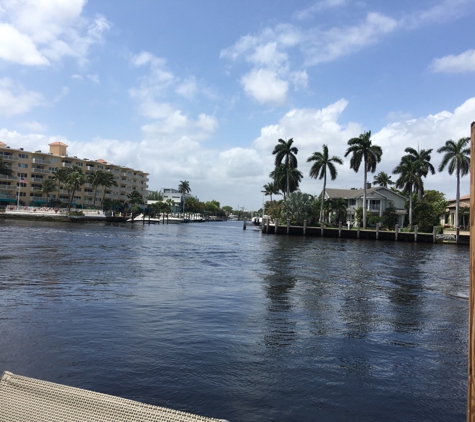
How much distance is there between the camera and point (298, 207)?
263 feet

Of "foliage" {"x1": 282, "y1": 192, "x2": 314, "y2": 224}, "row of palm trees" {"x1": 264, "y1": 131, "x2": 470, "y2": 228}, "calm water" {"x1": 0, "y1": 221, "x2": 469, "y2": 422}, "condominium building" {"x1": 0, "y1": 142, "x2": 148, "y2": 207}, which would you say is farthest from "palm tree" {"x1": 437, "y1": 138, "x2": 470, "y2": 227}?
"condominium building" {"x1": 0, "y1": 142, "x2": 148, "y2": 207}

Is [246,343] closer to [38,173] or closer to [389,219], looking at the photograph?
[389,219]

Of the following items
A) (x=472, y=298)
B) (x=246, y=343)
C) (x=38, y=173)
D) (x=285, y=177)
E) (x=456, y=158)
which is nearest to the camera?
(x=472, y=298)

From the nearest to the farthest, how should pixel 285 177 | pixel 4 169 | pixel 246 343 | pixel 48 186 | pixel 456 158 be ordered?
1. pixel 246 343
2. pixel 456 158
3. pixel 285 177
4. pixel 4 169
5. pixel 48 186

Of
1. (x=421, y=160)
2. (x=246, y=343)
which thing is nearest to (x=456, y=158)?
(x=421, y=160)

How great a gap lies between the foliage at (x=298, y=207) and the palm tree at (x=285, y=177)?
24.9 feet

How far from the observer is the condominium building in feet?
365

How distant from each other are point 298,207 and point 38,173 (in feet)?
260

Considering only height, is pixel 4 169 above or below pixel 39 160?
below

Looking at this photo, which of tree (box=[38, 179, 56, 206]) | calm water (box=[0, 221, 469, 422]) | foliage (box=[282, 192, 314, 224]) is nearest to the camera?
calm water (box=[0, 221, 469, 422])

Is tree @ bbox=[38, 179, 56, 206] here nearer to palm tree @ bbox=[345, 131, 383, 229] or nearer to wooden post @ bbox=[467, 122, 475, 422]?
palm tree @ bbox=[345, 131, 383, 229]

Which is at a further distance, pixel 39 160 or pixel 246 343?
pixel 39 160

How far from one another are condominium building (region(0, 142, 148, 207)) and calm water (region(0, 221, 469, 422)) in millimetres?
95504

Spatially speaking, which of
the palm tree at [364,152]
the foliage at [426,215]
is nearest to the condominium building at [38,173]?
the palm tree at [364,152]
